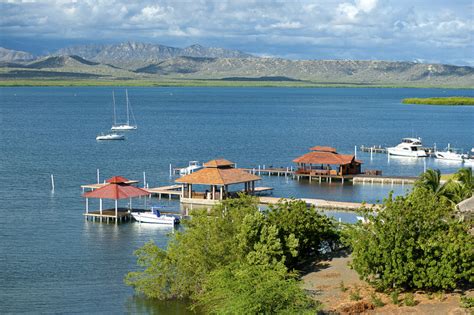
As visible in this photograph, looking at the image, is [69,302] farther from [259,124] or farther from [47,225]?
[259,124]

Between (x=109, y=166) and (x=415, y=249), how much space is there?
2305 inches

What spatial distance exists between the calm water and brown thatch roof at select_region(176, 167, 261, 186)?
8.11 feet

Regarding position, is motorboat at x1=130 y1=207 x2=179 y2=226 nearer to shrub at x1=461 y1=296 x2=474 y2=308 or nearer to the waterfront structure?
the waterfront structure

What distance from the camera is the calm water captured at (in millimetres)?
42094

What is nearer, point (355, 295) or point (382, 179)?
point (355, 295)

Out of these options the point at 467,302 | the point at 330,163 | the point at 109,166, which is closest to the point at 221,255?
the point at 467,302

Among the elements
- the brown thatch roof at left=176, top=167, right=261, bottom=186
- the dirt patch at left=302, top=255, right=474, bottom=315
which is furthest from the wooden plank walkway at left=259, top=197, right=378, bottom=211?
the dirt patch at left=302, top=255, right=474, bottom=315

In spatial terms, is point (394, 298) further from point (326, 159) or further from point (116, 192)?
point (326, 159)

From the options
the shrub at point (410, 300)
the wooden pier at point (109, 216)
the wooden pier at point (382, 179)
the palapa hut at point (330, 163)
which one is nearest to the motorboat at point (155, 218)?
the wooden pier at point (109, 216)

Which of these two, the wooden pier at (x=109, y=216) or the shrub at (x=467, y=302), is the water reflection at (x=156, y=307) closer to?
the shrub at (x=467, y=302)

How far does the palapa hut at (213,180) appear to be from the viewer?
63.7 meters

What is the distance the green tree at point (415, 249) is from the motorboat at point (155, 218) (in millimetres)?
23113

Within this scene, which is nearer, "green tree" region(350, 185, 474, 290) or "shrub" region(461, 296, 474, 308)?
"shrub" region(461, 296, 474, 308)

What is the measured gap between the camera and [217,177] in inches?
2509
